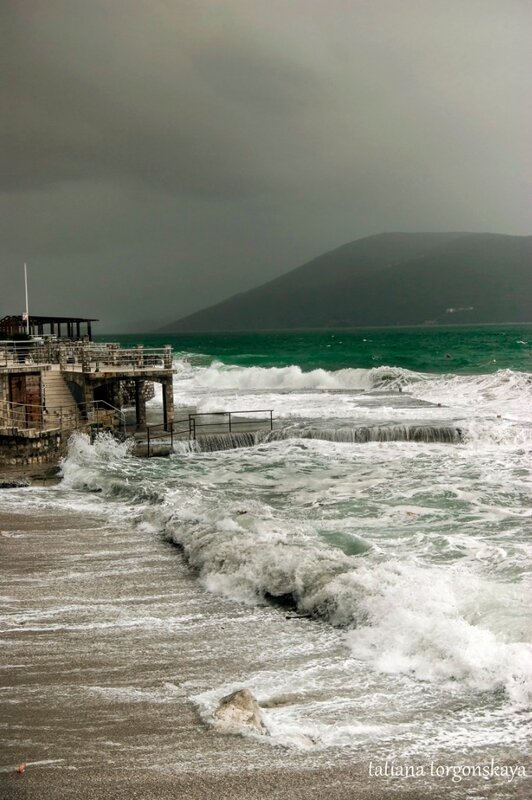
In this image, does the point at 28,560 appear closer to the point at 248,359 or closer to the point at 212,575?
the point at 212,575

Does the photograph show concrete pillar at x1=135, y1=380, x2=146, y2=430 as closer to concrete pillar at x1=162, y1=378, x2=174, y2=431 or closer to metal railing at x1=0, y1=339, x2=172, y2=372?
metal railing at x1=0, y1=339, x2=172, y2=372

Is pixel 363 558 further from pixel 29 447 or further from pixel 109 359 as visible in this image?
pixel 109 359

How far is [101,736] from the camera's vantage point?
7.42m

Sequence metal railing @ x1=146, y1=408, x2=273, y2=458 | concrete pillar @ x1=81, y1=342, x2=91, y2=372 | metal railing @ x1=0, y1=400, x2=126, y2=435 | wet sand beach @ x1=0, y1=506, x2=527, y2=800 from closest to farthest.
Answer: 1. wet sand beach @ x1=0, y1=506, x2=527, y2=800
2. metal railing @ x1=0, y1=400, x2=126, y2=435
3. metal railing @ x1=146, y1=408, x2=273, y2=458
4. concrete pillar @ x1=81, y1=342, x2=91, y2=372

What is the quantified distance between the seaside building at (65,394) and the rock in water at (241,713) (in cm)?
1907

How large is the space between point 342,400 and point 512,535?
106 ft

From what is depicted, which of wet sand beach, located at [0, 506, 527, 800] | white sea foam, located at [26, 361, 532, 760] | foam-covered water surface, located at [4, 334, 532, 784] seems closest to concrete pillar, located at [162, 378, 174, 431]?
foam-covered water surface, located at [4, 334, 532, 784]

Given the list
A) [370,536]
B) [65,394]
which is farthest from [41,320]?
[370,536]

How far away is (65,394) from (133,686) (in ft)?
83.9

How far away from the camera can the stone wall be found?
25.0m

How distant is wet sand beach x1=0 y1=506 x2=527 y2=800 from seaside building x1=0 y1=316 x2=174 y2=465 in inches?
463

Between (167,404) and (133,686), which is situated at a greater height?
(167,404)

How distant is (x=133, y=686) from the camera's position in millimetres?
8547

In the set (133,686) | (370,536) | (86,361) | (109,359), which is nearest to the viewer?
(133,686)
